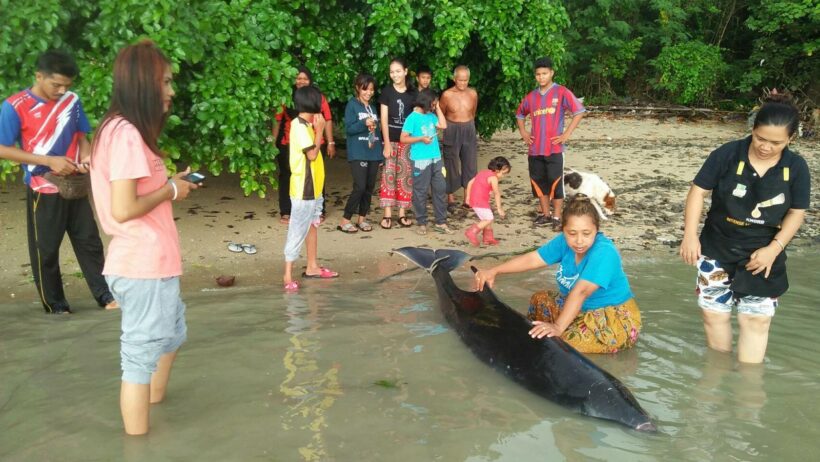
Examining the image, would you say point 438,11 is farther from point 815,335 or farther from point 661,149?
point 661,149

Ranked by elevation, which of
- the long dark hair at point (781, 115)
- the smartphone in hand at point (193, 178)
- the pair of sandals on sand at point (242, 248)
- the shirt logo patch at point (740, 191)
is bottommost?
the pair of sandals on sand at point (242, 248)

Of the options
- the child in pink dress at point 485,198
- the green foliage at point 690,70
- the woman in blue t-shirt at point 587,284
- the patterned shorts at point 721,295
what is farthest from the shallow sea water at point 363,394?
the green foliage at point 690,70

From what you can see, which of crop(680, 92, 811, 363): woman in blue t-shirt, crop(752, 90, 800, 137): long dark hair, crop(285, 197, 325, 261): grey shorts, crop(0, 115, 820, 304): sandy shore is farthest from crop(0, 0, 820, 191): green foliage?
crop(752, 90, 800, 137): long dark hair

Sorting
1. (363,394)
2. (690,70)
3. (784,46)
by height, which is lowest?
(363,394)

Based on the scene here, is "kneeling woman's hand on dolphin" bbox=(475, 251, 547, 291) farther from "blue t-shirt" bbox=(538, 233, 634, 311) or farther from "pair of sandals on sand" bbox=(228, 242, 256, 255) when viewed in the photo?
"pair of sandals on sand" bbox=(228, 242, 256, 255)

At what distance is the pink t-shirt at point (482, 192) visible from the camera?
7.98m

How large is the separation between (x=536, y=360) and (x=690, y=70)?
1642 centimetres

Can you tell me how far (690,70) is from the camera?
62.1 ft

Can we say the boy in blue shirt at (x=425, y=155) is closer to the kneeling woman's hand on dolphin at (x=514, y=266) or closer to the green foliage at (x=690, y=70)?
the kneeling woman's hand on dolphin at (x=514, y=266)

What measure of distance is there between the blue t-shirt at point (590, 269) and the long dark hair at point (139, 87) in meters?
2.85

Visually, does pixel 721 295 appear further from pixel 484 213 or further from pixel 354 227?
pixel 354 227

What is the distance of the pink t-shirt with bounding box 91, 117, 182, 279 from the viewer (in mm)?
3293

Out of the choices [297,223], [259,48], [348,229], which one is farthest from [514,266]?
[259,48]

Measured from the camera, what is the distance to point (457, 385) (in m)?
4.77
